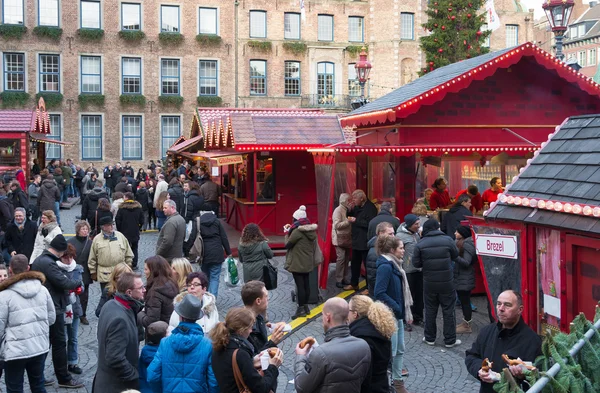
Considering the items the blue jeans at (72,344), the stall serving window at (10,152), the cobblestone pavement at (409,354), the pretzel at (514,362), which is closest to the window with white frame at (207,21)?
the stall serving window at (10,152)

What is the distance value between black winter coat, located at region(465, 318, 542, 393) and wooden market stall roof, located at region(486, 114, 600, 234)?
1.03 meters

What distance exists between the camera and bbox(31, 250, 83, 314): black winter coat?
7.09m

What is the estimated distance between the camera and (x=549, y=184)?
6223 mm

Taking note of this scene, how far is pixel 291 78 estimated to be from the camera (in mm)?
40906

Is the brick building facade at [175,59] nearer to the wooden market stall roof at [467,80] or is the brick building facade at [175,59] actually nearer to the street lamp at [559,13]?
the wooden market stall roof at [467,80]

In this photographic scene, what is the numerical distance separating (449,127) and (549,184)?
697cm

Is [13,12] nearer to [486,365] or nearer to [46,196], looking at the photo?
[46,196]

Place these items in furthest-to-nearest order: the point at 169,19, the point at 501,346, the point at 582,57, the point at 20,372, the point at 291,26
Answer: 1. the point at 582,57
2. the point at 291,26
3. the point at 169,19
4. the point at 20,372
5. the point at 501,346

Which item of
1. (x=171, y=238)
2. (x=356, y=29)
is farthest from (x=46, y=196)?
(x=356, y=29)

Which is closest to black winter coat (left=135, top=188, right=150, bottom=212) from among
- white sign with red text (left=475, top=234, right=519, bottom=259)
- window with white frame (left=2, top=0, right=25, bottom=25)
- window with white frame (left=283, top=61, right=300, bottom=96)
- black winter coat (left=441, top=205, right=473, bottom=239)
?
black winter coat (left=441, top=205, right=473, bottom=239)

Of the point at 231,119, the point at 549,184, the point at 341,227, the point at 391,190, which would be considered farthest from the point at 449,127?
the point at 549,184

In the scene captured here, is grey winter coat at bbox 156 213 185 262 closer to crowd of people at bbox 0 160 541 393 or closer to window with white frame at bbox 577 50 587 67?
crowd of people at bbox 0 160 541 393

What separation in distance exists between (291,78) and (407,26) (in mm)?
7869

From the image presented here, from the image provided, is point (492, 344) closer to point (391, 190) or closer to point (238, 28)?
point (391, 190)
